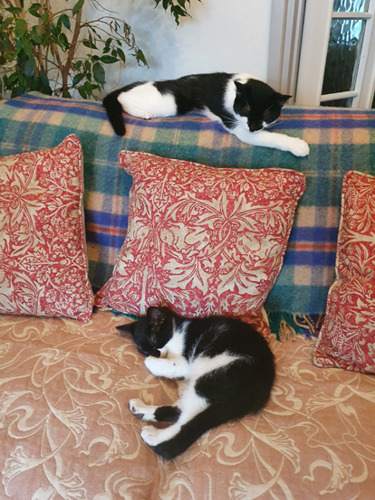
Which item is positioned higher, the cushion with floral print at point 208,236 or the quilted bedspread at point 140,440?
the cushion with floral print at point 208,236

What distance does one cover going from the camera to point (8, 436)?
0.78 metres

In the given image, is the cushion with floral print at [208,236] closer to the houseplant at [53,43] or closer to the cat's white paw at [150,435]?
the cat's white paw at [150,435]

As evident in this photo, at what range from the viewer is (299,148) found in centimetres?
105

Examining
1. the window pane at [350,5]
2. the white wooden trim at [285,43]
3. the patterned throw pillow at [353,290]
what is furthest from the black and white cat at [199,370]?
the window pane at [350,5]

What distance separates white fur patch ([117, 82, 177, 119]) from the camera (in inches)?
47.9

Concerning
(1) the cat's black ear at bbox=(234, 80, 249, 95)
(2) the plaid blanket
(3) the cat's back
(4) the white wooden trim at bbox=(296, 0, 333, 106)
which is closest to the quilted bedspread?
(3) the cat's back

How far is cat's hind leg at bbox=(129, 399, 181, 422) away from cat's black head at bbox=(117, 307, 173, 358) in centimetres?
17

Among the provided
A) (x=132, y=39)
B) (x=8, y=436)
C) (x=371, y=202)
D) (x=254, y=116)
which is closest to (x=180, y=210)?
(x=254, y=116)

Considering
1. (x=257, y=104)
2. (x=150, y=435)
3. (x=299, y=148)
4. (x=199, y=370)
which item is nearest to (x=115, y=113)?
(x=257, y=104)

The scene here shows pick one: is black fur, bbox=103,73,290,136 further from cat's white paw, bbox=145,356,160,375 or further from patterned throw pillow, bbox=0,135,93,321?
cat's white paw, bbox=145,356,160,375

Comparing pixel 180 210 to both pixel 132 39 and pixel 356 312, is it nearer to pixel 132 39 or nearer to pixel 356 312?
pixel 356 312

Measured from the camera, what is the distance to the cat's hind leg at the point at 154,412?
2.75 ft

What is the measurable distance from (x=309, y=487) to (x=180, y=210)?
0.68 metres

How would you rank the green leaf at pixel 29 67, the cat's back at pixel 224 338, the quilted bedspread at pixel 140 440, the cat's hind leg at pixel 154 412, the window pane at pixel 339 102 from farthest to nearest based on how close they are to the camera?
the window pane at pixel 339 102
the green leaf at pixel 29 67
the cat's back at pixel 224 338
the cat's hind leg at pixel 154 412
the quilted bedspread at pixel 140 440
